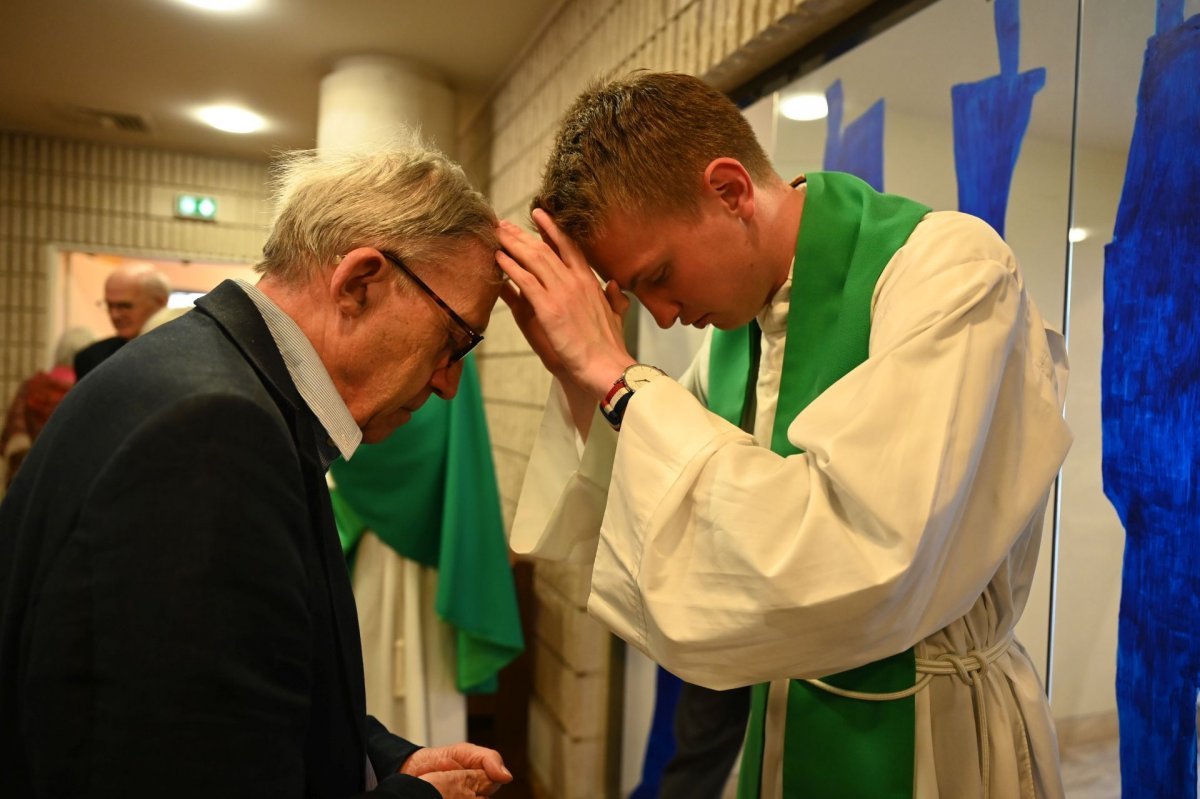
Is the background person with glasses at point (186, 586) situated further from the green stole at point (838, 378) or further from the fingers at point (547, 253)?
the green stole at point (838, 378)

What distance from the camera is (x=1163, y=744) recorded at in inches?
47.3

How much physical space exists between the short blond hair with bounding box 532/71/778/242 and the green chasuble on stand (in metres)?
1.27

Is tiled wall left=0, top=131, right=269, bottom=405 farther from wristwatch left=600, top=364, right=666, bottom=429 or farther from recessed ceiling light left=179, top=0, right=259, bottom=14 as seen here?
wristwatch left=600, top=364, right=666, bottom=429

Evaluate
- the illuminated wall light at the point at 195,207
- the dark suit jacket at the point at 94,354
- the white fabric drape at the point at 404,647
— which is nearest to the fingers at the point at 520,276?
the white fabric drape at the point at 404,647

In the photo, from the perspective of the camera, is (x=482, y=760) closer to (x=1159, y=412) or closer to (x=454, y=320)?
(x=454, y=320)

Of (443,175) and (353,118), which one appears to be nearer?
(443,175)

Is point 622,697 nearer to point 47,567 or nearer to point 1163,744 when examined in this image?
point 1163,744

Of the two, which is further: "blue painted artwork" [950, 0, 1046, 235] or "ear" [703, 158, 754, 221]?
"blue painted artwork" [950, 0, 1046, 235]

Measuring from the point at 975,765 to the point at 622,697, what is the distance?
6.30 feet

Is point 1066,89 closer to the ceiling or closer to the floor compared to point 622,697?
closer to the ceiling

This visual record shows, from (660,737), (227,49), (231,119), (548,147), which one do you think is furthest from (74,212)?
(660,737)

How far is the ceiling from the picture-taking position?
3428 mm

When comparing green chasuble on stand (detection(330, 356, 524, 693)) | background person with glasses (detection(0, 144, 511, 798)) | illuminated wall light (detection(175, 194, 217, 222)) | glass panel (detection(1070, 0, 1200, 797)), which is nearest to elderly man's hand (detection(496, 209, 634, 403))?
background person with glasses (detection(0, 144, 511, 798))

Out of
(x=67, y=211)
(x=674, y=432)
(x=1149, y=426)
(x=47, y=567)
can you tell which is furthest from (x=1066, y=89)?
(x=67, y=211)
